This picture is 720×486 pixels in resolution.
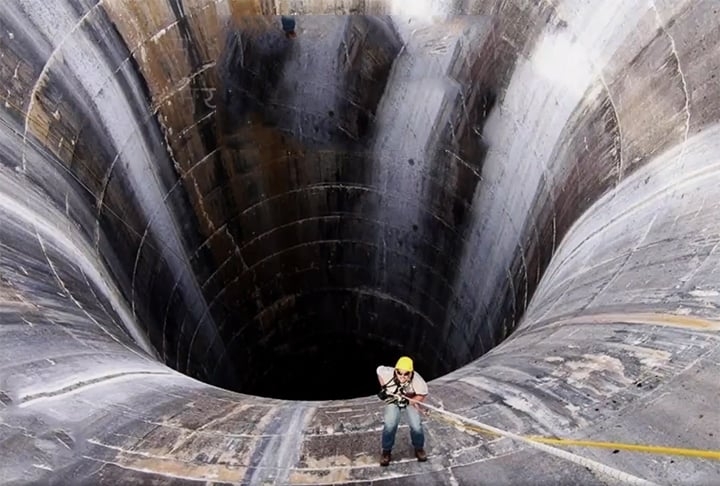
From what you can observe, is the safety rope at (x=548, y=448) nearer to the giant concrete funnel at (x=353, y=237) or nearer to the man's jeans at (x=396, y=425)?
the giant concrete funnel at (x=353, y=237)

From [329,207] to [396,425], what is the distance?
22.5ft

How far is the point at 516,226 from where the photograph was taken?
8188mm

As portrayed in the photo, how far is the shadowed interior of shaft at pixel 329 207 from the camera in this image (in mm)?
9031

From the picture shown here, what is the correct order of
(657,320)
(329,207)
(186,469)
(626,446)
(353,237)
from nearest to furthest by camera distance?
1. (626,446)
2. (186,469)
3. (657,320)
4. (329,207)
5. (353,237)

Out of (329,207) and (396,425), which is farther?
(329,207)

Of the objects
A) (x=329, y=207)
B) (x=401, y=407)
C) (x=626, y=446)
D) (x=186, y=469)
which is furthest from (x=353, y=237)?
(x=626, y=446)

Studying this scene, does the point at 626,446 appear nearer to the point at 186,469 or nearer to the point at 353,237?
the point at 186,469

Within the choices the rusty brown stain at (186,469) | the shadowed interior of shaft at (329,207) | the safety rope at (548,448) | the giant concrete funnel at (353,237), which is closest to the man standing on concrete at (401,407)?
the giant concrete funnel at (353,237)

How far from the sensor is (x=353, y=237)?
10.9 m

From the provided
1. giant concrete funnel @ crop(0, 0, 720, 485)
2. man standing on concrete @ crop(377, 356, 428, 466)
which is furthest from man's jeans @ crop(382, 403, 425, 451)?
giant concrete funnel @ crop(0, 0, 720, 485)

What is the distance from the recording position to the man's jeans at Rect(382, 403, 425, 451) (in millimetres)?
4129

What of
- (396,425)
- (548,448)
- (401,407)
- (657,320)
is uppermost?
(657,320)

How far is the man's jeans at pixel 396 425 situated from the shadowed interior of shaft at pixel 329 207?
3.94 m

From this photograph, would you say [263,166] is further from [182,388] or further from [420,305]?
[182,388]
